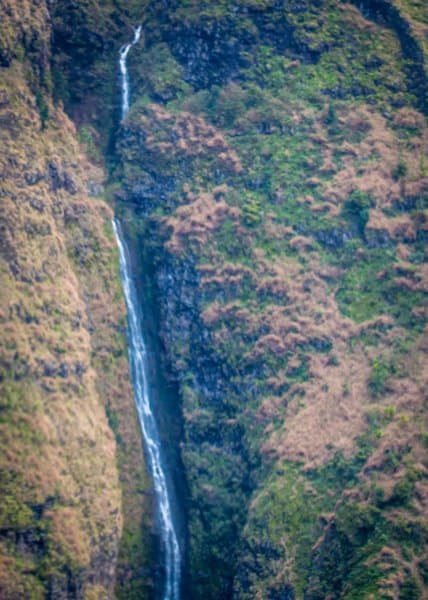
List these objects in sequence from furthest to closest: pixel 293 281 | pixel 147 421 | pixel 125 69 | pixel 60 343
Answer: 1. pixel 125 69
2. pixel 293 281
3. pixel 147 421
4. pixel 60 343

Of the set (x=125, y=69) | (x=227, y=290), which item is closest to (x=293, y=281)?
(x=227, y=290)

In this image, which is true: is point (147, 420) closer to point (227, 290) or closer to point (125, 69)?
point (227, 290)

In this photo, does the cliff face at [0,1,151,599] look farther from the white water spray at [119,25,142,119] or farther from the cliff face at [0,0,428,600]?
the white water spray at [119,25,142,119]

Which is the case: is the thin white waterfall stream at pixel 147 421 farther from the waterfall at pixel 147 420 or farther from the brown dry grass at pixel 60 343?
the brown dry grass at pixel 60 343

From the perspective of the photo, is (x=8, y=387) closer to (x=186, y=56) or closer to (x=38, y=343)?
(x=38, y=343)

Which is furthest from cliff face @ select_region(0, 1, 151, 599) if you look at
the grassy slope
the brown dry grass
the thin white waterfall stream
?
the grassy slope

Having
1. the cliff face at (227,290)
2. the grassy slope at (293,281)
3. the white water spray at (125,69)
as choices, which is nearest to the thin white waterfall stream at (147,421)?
the cliff face at (227,290)
